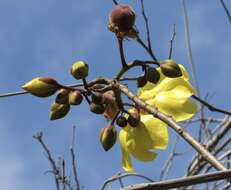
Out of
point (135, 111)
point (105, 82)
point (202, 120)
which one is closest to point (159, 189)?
point (105, 82)

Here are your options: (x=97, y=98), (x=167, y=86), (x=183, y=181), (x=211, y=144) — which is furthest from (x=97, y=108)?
(x=211, y=144)

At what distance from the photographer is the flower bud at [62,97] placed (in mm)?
1106

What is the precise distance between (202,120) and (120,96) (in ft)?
6.81

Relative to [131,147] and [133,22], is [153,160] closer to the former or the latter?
[131,147]

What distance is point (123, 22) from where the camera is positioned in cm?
115

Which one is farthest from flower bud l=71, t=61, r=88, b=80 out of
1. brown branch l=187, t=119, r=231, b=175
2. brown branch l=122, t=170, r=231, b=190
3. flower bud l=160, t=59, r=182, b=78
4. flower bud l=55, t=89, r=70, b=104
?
brown branch l=187, t=119, r=231, b=175

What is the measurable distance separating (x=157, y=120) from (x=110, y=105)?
5.8 inches

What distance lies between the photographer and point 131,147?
1239 mm

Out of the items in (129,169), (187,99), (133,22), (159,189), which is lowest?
(159,189)

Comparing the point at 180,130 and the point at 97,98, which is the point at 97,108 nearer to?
the point at 97,98

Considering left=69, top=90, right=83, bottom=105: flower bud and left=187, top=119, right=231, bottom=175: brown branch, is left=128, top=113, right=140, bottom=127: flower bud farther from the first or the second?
left=187, top=119, right=231, bottom=175: brown branch

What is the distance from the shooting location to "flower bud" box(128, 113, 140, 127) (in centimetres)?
117

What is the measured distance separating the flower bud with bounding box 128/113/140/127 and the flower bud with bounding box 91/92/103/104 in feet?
0.36

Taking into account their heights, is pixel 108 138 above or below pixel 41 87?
below
